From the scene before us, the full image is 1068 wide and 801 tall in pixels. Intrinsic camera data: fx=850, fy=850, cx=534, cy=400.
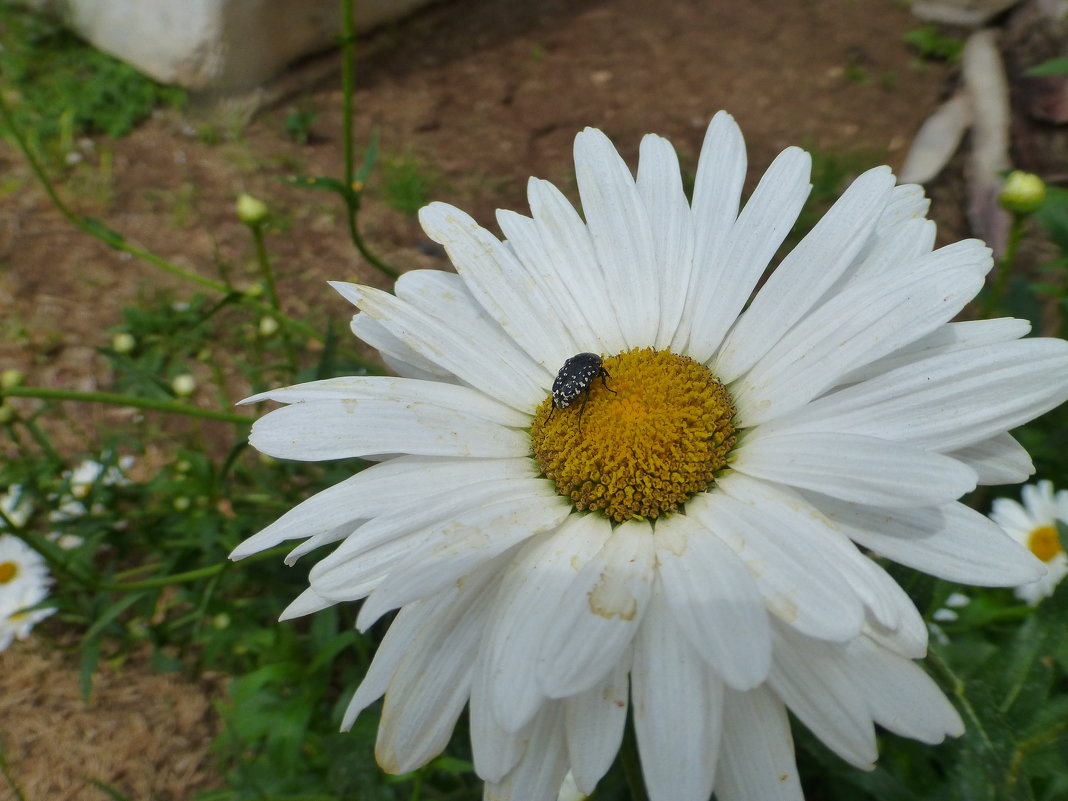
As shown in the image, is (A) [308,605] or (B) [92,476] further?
(B) [92,476]

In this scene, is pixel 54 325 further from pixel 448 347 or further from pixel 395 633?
pixel 395 633

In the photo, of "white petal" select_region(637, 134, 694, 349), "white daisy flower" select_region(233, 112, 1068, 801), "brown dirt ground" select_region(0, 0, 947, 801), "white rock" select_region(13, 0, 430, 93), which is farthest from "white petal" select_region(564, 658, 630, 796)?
"white rock" select_region(13, 0, 430, 93)

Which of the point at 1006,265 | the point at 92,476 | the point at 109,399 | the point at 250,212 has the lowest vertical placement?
the point at 92,476

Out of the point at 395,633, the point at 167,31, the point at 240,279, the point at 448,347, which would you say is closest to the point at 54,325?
the point at 240,279

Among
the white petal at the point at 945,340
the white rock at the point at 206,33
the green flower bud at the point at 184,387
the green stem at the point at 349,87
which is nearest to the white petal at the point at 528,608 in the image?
the white petal at the point at 945,340

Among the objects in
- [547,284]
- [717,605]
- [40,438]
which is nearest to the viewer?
[717,605]

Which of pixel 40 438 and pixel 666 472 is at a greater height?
pixel 666 472

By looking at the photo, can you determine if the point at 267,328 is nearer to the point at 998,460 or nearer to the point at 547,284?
the point at 547,284

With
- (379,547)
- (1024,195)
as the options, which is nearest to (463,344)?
(379,547)
